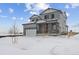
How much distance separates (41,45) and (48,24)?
0.82ft

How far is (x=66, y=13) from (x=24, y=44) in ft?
1.89

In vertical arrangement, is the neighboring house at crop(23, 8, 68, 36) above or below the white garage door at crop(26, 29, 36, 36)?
above

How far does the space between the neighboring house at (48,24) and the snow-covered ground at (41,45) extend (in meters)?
0.07

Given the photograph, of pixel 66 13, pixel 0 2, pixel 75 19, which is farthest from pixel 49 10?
pixel 0 2

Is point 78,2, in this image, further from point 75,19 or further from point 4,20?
point 4,20

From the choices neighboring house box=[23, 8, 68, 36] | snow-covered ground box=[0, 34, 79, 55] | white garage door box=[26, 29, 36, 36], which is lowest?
snow-covered ground box=[0, 34, 79, 55]

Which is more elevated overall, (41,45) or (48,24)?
(48,24)

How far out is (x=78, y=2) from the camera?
1.61m

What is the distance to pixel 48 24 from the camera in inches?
65.6

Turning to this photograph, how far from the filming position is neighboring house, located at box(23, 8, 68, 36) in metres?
1.64

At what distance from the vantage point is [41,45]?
1619 mm

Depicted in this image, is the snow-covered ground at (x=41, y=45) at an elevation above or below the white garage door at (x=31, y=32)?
below

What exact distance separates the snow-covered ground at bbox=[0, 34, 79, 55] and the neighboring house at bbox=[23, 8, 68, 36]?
2.6 inches

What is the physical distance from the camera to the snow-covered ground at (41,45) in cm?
159
